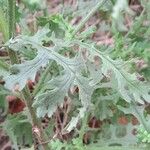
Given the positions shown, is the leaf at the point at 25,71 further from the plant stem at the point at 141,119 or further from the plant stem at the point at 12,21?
the plant stem at the point at 141,119

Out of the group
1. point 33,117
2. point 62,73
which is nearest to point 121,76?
point 62,73

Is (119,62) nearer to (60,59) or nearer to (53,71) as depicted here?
(60,59)

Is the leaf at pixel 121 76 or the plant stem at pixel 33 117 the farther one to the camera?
the plant stem at pixel 33 117

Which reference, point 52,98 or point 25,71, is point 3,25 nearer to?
point 25,71

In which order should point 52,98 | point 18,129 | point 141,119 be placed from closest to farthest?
point 52,98, point 141,119, point 18,129

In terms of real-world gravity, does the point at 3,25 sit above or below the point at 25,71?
above

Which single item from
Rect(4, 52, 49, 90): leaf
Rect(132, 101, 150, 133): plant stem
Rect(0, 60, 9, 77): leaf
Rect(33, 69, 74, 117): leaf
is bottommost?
Rect(132, 101, 150, 133): plant stem

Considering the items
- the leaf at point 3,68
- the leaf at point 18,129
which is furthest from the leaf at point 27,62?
the leaf at point 18,129

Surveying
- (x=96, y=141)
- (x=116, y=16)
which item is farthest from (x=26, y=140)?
(x=116, y=16)

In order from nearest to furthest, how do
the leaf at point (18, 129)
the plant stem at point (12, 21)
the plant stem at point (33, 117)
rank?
the plant stem at point (12, 21)
the plant stem at point (33, 117)
the leaf at point (18, 129)

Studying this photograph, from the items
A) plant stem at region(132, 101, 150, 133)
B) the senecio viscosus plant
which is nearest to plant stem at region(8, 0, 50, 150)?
the senecio viscosus plant

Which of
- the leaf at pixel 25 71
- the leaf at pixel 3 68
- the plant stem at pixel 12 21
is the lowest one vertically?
the leaf at pixel 25 71

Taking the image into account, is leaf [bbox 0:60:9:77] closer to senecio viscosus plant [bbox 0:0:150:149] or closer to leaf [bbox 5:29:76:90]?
senecio viscosus plant [bbox 0:0:150:149]
